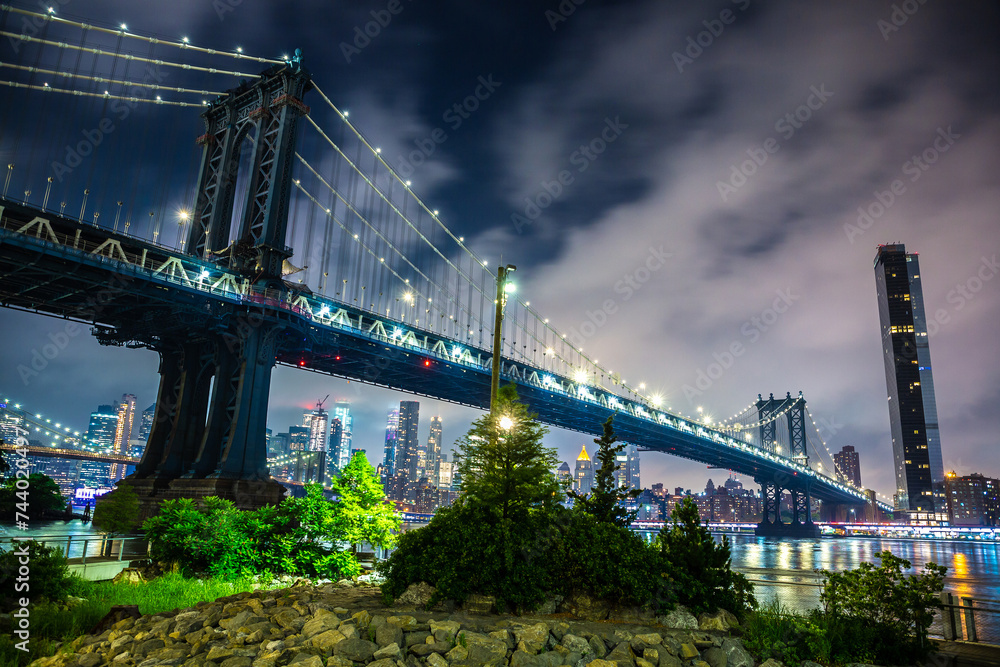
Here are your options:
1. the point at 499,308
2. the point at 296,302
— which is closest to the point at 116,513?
the point at 296,302

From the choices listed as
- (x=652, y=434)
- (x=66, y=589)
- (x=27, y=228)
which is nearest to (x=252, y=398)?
(x=27, y=228)

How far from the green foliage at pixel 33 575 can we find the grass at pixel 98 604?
22.3 inches

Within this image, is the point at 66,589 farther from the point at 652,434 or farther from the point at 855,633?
the point at 652,434

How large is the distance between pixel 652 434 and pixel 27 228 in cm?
8444

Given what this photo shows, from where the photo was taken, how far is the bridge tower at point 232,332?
141 feet

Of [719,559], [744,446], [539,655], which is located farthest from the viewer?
[744,446]

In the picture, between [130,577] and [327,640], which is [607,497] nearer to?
[327,640]

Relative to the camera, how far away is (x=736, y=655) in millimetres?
10062

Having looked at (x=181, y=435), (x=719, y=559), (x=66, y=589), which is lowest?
(x=66, y=589)

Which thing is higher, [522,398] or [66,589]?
[522,398]

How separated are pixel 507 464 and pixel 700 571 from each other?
4.75 metres

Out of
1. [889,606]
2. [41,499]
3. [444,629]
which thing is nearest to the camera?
[444,629]

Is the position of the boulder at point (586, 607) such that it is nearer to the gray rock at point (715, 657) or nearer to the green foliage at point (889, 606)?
the gray rock at point (715, 657)

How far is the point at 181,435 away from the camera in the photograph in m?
48.4
